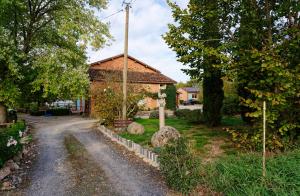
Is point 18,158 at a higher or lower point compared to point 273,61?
lower

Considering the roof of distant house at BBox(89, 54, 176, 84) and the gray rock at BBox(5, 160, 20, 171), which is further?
the roof of distant house at BBox(89, 54, 176, 84)

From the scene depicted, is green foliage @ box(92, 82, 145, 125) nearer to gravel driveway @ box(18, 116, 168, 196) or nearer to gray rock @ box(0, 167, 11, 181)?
gravel driveway @ box(18, 116, 168, 196)

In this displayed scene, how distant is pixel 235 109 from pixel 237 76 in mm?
18747

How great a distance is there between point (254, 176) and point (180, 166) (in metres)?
1.97

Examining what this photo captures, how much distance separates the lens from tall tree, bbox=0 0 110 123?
690 inches

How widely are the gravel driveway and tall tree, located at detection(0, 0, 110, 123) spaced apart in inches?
210

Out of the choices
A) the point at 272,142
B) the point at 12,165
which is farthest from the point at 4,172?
the point at 272,142

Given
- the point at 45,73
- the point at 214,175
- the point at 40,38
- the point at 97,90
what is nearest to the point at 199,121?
the point at 97,90

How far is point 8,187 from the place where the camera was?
25.6 ft

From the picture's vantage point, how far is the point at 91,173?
361 inches

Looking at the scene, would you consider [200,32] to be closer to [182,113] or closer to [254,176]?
[254,176]

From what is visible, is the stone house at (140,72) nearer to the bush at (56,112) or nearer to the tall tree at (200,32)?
the bush at (56,112)

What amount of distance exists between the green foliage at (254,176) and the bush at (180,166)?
1.05 feet

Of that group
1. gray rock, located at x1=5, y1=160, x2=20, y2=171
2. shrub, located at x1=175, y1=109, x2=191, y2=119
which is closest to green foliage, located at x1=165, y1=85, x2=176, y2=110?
Answer: shrub, located at x1=175, y1=109, x2=191, y2=119
